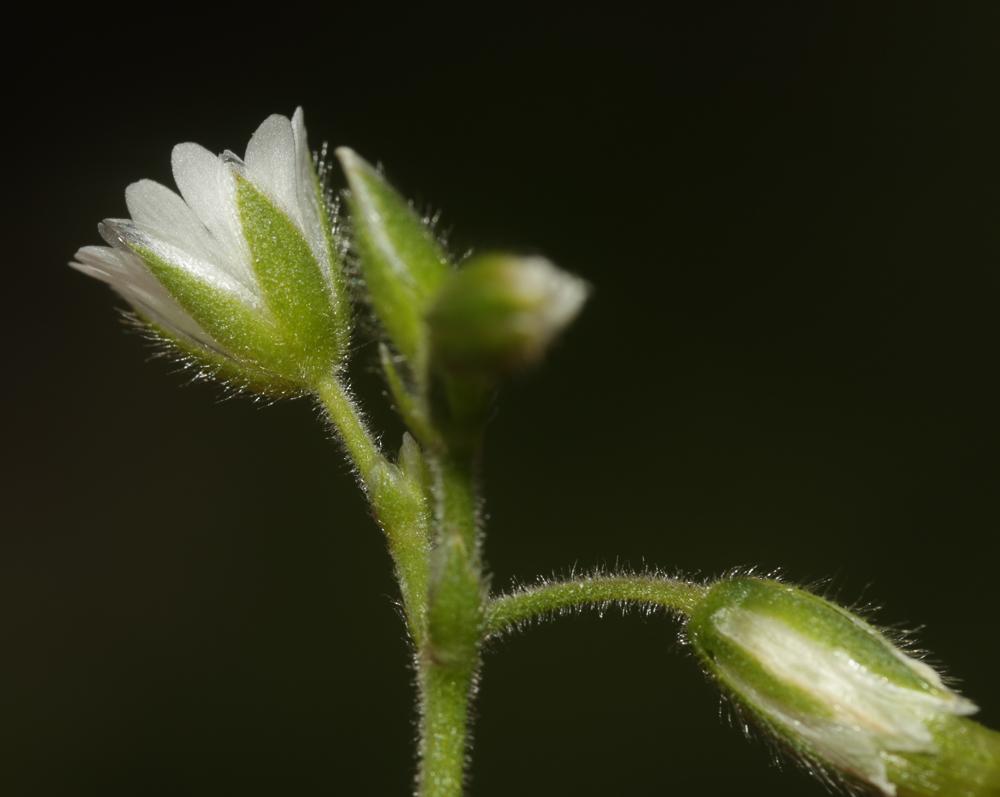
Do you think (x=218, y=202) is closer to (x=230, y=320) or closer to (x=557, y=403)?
(x=230, y=320)

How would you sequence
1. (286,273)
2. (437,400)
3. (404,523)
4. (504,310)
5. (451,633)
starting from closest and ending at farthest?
(504,310), (437,400), (451,633), (404,523), (286,273)

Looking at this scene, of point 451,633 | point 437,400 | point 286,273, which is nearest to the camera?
point 437,400

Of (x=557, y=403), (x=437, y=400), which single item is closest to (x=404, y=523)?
(x=437, y=400)

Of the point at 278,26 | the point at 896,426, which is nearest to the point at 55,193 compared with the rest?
the point at 278,26

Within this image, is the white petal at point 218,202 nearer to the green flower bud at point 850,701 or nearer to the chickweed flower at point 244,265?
the chickweed flower at point 244,265

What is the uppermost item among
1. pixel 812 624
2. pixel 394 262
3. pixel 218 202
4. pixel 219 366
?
pixel 218 202

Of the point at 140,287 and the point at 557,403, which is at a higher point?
the point at 557,403

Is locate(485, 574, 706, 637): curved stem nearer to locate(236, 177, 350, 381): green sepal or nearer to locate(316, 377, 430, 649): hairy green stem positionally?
locate(316, 377, 430, 649): hairy green stem

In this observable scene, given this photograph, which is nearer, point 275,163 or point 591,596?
point 591,596
